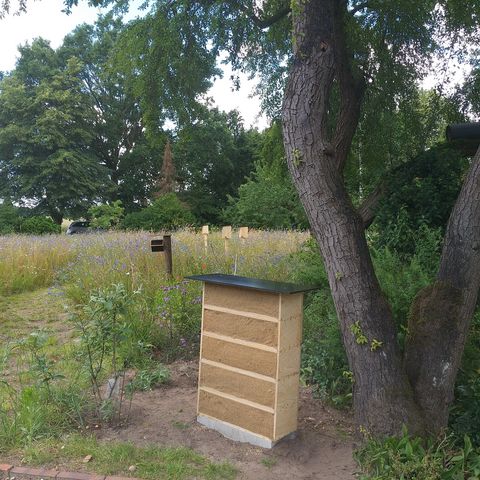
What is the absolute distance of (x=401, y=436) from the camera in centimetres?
316

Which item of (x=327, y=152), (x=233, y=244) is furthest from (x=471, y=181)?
(x=233, y=244)

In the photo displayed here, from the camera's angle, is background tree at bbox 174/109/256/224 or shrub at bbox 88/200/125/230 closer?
shrub at bbox 88/200/125/230

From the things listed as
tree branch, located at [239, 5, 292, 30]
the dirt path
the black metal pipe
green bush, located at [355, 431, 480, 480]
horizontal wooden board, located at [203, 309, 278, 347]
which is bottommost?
the dirt path

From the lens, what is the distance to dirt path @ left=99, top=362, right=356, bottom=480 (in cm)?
324

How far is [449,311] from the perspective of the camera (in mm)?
3182

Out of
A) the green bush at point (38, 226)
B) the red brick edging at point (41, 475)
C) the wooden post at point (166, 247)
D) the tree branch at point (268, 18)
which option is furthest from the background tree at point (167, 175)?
the red brick edging at point (41, 475)

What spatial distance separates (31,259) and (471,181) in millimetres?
9180

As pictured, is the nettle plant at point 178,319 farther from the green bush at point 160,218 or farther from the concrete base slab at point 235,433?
the green bush at point 160,218

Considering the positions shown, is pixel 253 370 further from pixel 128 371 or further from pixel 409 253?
pixel 409 253

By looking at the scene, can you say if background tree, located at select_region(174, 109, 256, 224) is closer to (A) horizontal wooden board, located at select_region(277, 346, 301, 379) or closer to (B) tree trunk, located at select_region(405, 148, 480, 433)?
(A) horizontal wooden board, located at select_region(277, 346, 301, 379)

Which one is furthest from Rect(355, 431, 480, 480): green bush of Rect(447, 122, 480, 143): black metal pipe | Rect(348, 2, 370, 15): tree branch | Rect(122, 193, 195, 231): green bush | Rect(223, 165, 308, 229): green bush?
Rect(223, 165, 308, 229): green bush

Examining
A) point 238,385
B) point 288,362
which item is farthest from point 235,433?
point 288,362

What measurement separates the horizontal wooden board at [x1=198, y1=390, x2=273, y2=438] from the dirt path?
12 cm

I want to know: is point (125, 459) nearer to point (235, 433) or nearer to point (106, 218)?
point (235, 433)
